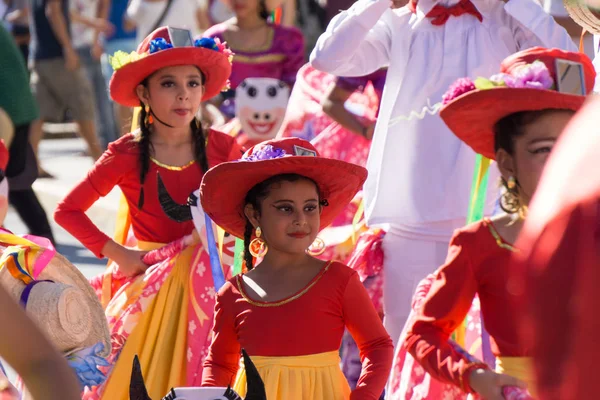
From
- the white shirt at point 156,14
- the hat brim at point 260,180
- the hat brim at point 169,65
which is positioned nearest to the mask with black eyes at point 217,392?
the hat brim at point 260,180

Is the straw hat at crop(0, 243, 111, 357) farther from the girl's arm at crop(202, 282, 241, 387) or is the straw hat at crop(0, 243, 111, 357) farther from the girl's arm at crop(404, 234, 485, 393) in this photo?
the girl's arm at crop(404, 234, 485, 393)

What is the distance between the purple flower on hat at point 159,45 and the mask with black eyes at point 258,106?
2021 millimetres

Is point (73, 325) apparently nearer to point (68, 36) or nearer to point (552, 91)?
point (552, 91)

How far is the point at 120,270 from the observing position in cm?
538

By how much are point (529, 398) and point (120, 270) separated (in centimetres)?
296

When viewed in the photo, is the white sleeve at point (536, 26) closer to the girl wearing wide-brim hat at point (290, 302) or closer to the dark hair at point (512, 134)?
the girl wearing wide-brim hat at point (290, 302)

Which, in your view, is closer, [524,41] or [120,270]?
[524,41]

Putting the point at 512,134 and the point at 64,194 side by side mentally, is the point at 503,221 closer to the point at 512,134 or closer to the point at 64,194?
the point at 512,134

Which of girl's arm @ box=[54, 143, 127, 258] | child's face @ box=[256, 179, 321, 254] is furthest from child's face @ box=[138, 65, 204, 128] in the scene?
child's face @ box=[256, 179, 321, 254]

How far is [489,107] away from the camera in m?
3.45

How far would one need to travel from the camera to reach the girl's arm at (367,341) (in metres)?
3.62

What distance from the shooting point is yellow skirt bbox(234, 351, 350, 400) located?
12.1 feet

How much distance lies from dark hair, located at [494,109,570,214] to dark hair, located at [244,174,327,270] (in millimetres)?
705

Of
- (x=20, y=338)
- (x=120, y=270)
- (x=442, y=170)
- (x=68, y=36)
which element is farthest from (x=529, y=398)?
(x=68, y=36)
